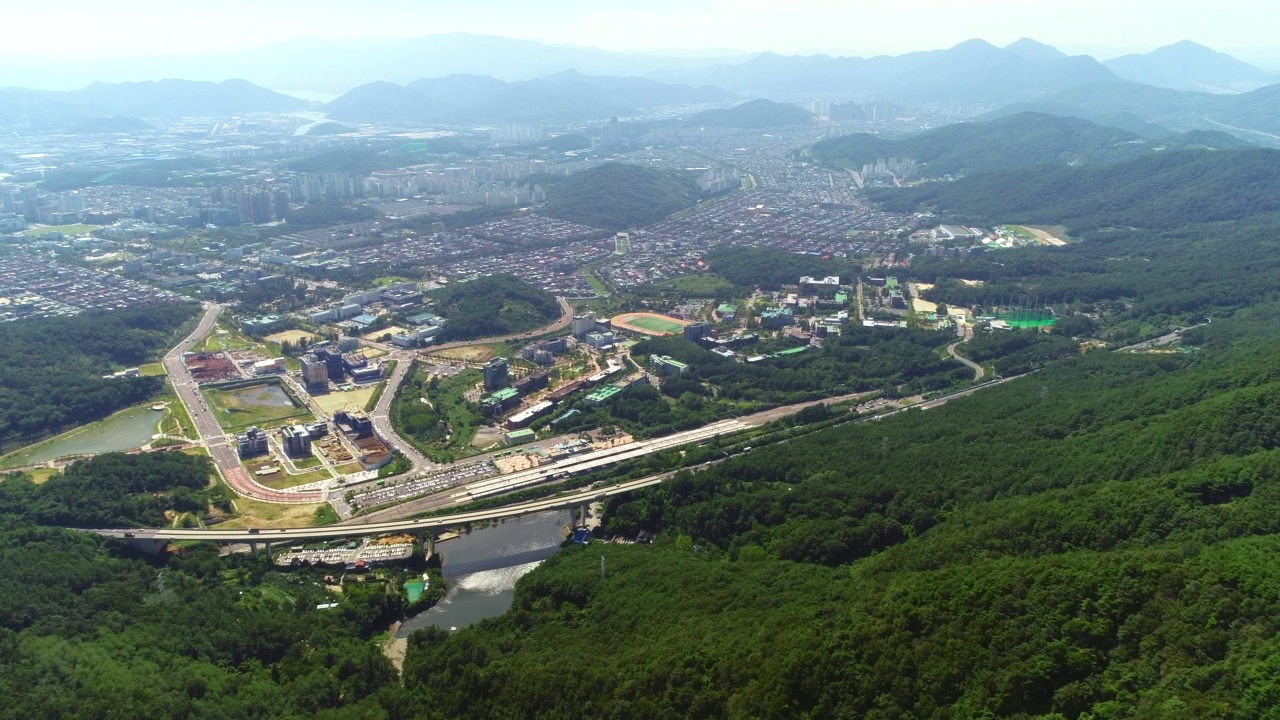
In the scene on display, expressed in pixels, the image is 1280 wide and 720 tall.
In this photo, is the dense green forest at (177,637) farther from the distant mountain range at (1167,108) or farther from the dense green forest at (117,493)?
the distant mountain range at (1167,108)

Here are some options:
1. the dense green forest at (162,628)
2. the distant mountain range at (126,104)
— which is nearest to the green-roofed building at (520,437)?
the dense green forest at (162,628)

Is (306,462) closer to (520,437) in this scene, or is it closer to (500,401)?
(520,437)

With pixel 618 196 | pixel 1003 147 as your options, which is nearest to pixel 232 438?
pixel 618 196

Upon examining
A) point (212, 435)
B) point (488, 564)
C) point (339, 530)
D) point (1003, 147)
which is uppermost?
point (1003, 147)

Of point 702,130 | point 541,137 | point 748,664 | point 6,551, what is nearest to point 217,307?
point 6,551

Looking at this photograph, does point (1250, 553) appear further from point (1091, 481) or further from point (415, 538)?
point (415, 538)

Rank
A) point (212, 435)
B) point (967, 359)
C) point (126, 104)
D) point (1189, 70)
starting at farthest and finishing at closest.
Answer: point (1189, 70), point (126, 104), point (967, 359), point (212, 435)
